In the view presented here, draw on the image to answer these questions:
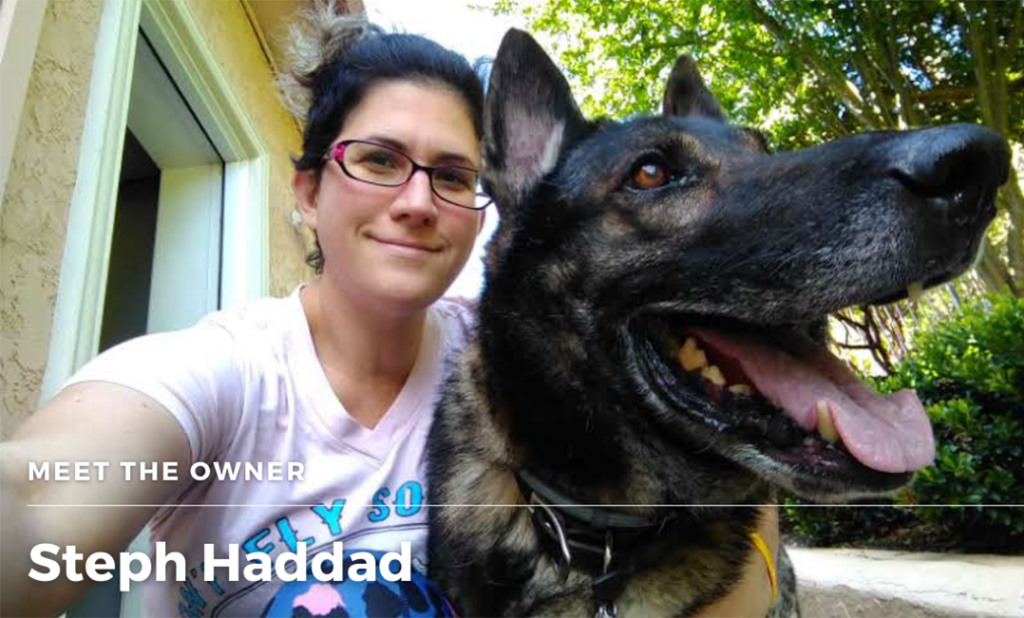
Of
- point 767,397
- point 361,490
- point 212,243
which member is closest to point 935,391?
point 767,397

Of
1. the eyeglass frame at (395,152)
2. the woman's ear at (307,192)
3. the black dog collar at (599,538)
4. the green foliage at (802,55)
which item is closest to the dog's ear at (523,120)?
the eyeglass frame at (395,152)

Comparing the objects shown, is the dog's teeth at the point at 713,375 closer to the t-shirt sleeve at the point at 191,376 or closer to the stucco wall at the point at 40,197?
the t-shirt sleeve at the point at 191,376

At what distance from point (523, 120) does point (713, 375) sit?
92 cm

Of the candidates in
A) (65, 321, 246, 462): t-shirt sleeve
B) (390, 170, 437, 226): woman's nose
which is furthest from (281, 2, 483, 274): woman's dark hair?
(65, 321, 246, 462): t-shirt sleeve

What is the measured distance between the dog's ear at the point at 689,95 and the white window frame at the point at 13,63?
1.90 meters

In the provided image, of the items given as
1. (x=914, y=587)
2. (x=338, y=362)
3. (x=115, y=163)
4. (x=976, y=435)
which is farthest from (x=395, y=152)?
(x=976, y=435)

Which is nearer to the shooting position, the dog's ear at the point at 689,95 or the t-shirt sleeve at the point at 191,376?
the t-shirt sleeve at the point at 191,376

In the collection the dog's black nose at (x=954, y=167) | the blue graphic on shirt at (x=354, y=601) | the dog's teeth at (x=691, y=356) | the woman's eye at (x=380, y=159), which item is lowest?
the blue graphic on shirt at (x=354, y=601)

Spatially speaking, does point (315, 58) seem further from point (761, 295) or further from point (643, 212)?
point (761, 295)

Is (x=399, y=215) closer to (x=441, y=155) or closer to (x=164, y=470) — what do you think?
(x=441, y=155)

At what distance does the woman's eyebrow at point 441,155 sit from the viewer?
1.91 meters

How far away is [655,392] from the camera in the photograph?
61.1 inches

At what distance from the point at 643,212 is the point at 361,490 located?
3.20 ft

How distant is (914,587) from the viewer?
3102mm
